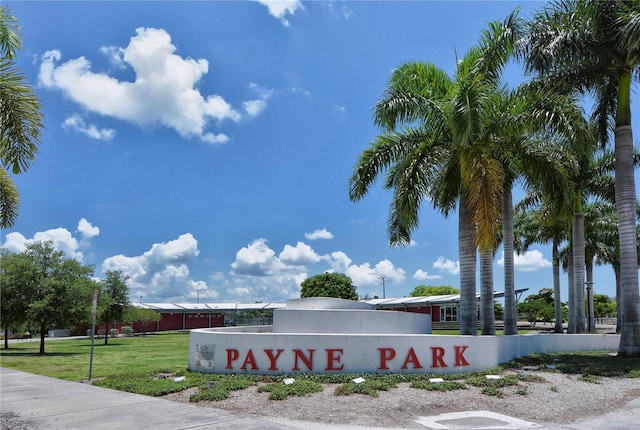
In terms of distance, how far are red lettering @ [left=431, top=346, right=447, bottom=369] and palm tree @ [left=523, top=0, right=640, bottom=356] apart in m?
8.09

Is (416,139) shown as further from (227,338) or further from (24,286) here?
(24,286)

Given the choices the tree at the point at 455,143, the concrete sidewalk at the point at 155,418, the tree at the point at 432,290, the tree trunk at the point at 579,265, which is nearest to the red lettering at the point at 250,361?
the concrete sidewalk at the point at 155,418

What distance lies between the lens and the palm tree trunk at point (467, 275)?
1681 cm

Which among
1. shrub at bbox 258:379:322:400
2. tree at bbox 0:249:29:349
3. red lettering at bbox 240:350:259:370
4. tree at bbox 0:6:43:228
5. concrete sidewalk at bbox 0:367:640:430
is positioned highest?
tree at bbox 0:6:43:228

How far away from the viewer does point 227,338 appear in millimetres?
13516

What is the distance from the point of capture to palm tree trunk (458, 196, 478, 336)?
1681cm

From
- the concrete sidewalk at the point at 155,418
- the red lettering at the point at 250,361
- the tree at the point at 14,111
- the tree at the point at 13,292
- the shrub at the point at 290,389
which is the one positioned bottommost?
the concrete sidewalk at the point at 155,418

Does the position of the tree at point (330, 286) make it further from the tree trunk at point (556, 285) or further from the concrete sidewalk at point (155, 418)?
the concrete sidewalk at point (155, 418)

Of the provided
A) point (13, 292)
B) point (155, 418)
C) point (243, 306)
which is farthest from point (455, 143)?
point (243, 306)

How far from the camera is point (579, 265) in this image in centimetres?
2712

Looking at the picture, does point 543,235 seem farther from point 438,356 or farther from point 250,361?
point 250,361

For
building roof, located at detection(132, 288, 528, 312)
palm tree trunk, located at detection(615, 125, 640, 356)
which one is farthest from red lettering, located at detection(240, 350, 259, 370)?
building roof, located at detection(132, 288, 528, 312)

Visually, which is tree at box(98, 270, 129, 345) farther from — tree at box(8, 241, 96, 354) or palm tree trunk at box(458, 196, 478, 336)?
palm tree trunk at box(458, 196, 478, 336)

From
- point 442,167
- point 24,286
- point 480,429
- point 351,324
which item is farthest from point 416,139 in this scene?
point 24,286
